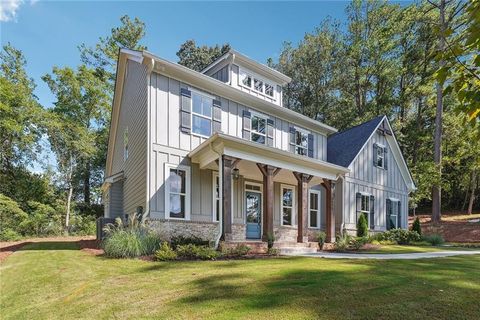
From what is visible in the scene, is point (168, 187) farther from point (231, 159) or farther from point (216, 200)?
point (231, 159)

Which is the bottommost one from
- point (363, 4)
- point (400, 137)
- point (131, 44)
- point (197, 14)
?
point (400, 137)

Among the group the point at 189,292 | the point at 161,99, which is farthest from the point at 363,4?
the point at 189,292

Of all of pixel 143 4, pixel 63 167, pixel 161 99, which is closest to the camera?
pixel 161 99

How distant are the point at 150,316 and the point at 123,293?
1250 millimetres

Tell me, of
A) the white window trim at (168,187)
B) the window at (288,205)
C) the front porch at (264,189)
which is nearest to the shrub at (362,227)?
the front porch at (264,189)

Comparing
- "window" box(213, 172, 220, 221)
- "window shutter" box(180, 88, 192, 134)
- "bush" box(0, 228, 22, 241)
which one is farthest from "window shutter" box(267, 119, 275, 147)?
"bush" box(0, 228, 22, 241)

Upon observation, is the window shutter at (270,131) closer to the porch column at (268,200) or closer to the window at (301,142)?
the window at (301,142)

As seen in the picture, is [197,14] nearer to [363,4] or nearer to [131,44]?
[131,44]

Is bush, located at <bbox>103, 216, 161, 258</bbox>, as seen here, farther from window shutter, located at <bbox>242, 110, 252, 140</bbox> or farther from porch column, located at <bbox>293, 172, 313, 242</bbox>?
window shutter, located at <bbox>242, 110, 252, 140</bbox>

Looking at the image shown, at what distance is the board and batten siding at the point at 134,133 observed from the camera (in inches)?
443

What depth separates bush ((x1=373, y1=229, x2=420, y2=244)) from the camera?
50.7 ft

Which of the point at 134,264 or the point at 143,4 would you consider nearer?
the point at 134,264

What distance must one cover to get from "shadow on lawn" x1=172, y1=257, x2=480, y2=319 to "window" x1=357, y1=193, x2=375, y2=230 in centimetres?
1091

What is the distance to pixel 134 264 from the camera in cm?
743
